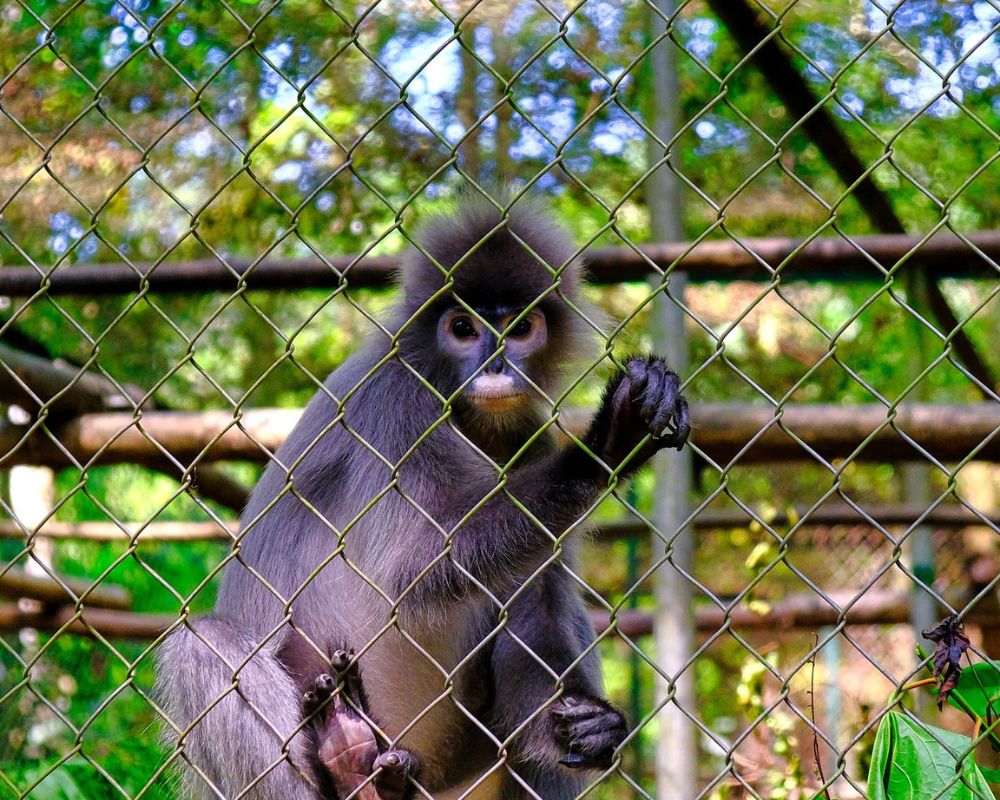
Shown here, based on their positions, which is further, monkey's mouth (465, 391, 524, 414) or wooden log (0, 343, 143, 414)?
wooden log (0, 343, 143, 414)

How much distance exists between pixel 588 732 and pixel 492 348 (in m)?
0.98

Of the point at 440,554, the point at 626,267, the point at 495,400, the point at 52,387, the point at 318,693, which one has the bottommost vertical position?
the point at 52,387

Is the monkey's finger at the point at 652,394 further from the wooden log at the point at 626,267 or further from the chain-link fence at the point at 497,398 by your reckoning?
the wooden log at the point at 626,267

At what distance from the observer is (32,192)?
239 inches

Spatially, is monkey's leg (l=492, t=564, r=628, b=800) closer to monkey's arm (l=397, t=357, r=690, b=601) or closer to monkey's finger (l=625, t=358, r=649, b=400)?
monkey's arm (l=397, t=357, r=690, b=601)

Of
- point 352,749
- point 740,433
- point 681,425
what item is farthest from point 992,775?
point 740,433

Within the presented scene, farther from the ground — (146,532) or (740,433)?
(740,433)

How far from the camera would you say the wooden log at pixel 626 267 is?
392cm

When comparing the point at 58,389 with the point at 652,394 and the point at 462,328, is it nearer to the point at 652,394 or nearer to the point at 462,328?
the point at 462,328

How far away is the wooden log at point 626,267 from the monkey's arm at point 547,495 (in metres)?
1.37

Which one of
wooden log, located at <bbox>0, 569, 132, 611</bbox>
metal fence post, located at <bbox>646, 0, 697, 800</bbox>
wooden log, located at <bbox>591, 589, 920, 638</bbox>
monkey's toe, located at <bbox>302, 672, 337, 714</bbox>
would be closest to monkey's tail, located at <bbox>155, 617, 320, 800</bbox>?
monkey's toe, located at <bbox>302, 672, 337, 714</bbox>

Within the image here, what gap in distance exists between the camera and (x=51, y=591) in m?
5.64

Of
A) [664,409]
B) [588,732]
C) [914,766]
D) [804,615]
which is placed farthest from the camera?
[804,615]

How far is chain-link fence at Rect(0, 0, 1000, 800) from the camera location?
90.4 inches
